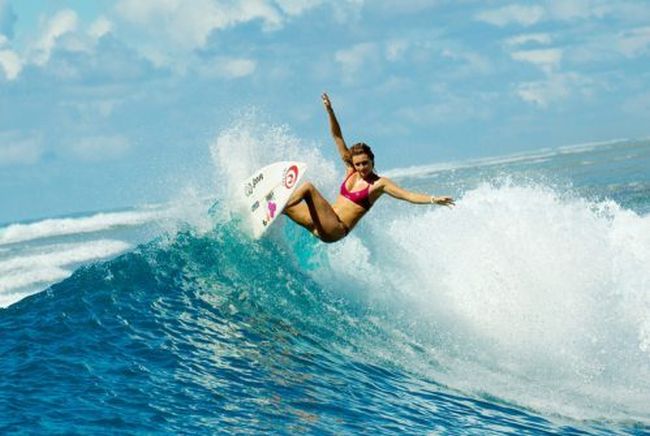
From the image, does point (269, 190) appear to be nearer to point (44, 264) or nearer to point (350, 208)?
point (350, 208)

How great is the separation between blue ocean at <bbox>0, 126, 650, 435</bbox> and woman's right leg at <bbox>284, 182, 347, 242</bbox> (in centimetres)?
128

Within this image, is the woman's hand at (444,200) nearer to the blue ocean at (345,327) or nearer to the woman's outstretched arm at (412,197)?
the woman's outstretched arm at (412,197)

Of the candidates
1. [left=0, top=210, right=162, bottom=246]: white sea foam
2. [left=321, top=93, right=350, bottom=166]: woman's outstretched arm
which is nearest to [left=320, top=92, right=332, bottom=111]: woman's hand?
[left=321, top=93, right=350, bottom=166]: woman's outstretched arm

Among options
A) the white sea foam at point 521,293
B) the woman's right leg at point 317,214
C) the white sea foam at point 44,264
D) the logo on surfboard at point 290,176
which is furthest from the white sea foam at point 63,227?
the woman's right leg at point 317,214

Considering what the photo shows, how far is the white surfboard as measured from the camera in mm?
11188

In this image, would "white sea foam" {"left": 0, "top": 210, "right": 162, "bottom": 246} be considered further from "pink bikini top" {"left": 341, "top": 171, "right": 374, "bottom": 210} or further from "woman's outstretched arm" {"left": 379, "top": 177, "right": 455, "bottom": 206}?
"woman's outstretched arm" {"left": 379, "top": 177, "right": 455, "bottom": 206}

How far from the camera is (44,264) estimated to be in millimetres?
32844

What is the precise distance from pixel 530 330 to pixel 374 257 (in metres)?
2.97

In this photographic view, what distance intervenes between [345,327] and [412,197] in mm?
2476

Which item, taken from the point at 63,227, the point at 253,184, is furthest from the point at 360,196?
the point at 63,227

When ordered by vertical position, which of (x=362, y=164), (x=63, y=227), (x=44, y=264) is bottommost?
(x=362, y=164)

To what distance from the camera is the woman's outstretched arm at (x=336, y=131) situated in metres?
11.0

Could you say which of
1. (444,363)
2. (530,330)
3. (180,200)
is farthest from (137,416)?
(180,200)

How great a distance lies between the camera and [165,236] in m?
13.7
